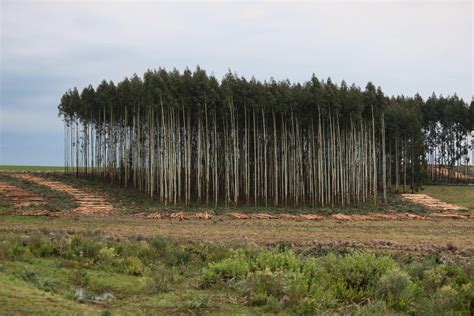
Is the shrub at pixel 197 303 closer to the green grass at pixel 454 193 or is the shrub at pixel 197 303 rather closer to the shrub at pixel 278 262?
the shrub at pixel 278 262

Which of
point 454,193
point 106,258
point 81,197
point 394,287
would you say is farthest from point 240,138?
point 394,287

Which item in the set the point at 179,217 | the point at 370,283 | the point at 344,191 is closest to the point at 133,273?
the point at 370,283

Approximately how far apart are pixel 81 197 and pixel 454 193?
38966 millimetres

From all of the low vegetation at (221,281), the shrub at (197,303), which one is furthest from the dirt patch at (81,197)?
the shrub at (197,303)

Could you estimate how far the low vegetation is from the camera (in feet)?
32.4

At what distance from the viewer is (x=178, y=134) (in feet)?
138

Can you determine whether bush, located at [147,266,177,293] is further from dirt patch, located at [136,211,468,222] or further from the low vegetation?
dirt patch, located at [136,211,468,222]

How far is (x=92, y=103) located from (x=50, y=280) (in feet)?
144

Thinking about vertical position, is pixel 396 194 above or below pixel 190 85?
below

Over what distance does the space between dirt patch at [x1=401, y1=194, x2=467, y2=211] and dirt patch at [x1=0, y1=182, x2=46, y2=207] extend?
3291cm

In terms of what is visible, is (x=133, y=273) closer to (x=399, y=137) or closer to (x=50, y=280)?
(x=50, y=280)

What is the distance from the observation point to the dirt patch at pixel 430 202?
43156mm

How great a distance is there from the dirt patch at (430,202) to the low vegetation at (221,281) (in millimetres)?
29727

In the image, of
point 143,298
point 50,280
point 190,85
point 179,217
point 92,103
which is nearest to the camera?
point 143,298
